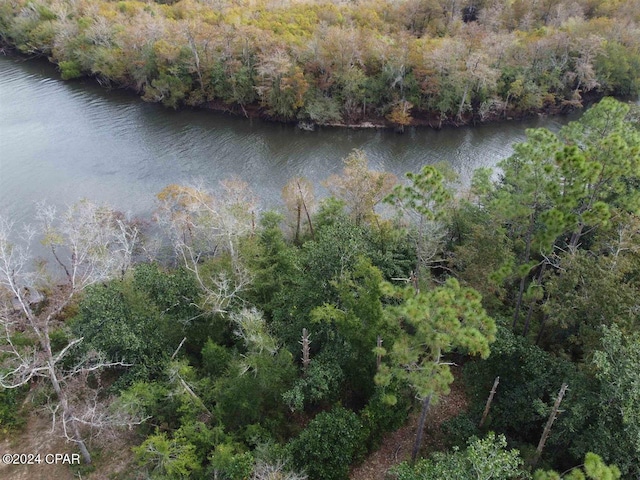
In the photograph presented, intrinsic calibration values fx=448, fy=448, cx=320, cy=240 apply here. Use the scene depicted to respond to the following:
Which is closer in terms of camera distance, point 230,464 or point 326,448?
point 230,464

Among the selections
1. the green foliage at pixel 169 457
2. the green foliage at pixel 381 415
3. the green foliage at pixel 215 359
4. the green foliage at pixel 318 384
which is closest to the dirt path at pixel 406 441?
the green foliage at pixel 381 415

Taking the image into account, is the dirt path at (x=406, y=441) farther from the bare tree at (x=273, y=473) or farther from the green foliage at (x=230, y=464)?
the green foliage at (x=230, y=464)

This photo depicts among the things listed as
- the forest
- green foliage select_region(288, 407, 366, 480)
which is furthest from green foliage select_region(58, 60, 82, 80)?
green foliage select_region(288, 407, 366, 480)

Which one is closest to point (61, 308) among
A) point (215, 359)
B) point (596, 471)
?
point (215, 359)

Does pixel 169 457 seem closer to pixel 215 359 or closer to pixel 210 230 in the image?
pixel 215 359

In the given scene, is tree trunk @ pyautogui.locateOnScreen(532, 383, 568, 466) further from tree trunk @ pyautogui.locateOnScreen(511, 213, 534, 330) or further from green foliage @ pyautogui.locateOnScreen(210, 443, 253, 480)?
green foliage @ pyautogui.locateOnScreen(210, 443, 253, 480)
